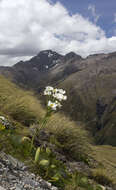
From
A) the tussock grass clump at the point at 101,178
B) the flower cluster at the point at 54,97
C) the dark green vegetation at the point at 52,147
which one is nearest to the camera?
the flower cluster at the point at 54,97

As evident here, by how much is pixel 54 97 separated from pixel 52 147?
325 cm

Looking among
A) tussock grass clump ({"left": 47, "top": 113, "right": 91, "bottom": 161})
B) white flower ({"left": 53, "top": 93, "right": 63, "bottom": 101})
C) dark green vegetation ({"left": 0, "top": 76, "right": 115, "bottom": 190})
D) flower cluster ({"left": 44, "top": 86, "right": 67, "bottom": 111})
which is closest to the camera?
flower cluster ({"left": 44, "top": 86, "right": 67, "bottom": 111})

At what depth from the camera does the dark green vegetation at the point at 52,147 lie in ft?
15.4

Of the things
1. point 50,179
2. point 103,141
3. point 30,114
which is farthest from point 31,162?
point 103,141

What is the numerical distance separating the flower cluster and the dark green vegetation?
108 cm

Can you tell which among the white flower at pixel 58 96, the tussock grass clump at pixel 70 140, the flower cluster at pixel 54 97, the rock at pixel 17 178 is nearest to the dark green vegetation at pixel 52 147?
the tussock grass clump at pixel 70 140

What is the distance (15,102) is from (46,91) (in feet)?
16.7

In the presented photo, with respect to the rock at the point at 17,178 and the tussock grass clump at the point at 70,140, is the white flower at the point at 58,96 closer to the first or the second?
the rock at the point at 17,178

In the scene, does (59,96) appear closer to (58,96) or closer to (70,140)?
(58,96)

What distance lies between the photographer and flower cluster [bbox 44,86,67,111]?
14.2 ft

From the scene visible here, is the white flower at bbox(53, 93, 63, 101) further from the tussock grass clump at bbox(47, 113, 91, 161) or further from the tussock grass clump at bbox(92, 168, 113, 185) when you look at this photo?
the tussock grass clump at bbox(47, 113, 91, 161)

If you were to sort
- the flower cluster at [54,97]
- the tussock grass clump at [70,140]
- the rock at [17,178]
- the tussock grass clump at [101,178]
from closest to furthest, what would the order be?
1. the rock at [17,178]
2. the flower cluster at [54,97]
3. the tussock grass clump at [101,178]
4. the tussock grass clump at [70,140]

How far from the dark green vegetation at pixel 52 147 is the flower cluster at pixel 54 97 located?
3.56 ft

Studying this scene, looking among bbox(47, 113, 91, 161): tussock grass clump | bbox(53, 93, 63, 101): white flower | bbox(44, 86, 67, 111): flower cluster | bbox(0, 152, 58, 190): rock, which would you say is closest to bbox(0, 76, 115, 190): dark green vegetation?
bbox(47, 113, 91, 161): tussock grass clump
